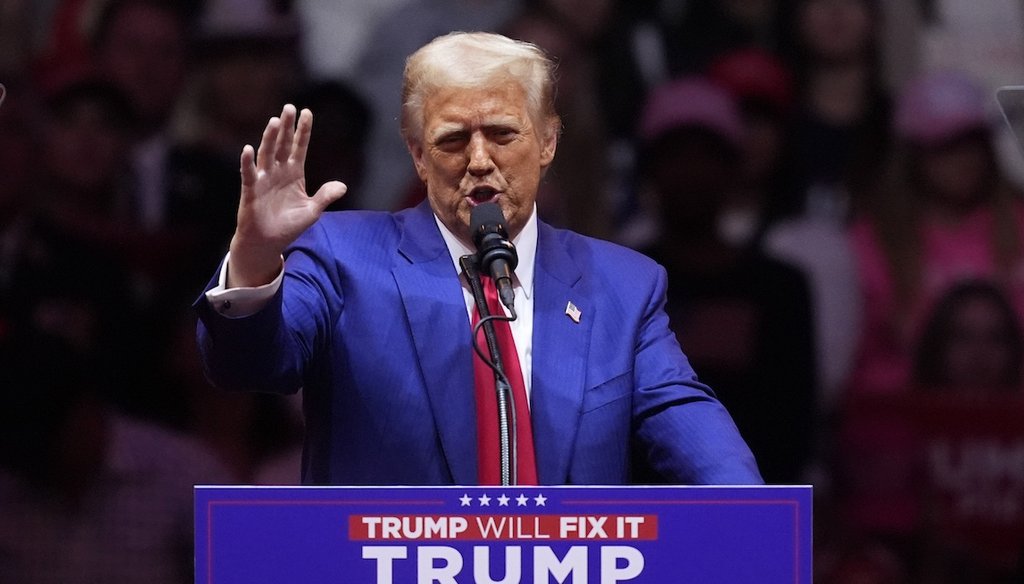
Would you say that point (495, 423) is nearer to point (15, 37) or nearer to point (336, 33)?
point (336, 33)

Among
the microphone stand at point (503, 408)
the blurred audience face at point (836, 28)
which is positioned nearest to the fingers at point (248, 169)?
the microphone stand at point (503, 408)

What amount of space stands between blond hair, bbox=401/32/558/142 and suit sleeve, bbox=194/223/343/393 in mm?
Result: 262

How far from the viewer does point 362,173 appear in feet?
15.3

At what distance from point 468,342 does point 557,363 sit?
0.43 ft

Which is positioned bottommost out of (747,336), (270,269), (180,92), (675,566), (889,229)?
(675,566)

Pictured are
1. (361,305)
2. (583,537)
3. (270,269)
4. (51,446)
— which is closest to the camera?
(583,537)

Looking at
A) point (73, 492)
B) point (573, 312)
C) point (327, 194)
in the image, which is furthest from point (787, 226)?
point (327, 194)

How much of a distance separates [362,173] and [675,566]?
292 cm

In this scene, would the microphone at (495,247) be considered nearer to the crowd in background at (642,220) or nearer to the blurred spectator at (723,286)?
the crowd in background at (642,220)

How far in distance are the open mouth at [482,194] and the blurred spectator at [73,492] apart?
8.20 ft

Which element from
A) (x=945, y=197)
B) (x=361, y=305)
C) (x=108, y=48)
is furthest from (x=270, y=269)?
(x=945, y=197)

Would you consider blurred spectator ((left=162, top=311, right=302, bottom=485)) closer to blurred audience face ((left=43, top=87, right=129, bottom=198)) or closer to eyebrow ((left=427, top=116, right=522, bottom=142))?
blurred audience face ((left=43, top=87, right=129, bottom=198))

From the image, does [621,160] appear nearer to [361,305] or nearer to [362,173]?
[362,173]

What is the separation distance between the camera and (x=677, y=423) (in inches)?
90.0
